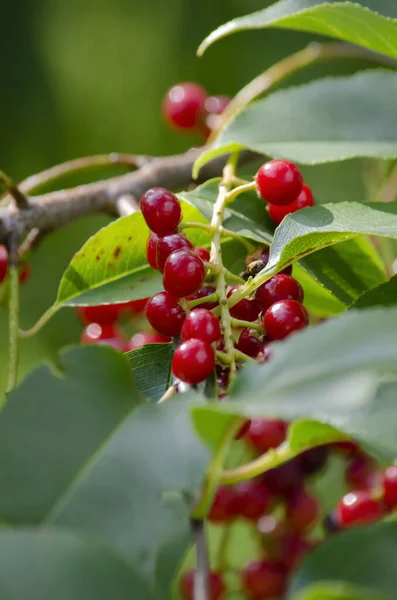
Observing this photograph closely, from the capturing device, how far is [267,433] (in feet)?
2.83

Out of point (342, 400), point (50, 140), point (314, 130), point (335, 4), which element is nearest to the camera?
point (342, 400)

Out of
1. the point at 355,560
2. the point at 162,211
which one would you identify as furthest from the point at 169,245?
the point at 355,560

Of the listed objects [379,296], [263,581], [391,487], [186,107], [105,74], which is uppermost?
[379,296]

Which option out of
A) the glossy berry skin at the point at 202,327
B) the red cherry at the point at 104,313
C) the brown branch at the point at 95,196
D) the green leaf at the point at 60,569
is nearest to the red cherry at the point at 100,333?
the red cherry at the point at 104,313

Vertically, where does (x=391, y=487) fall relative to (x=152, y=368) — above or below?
below

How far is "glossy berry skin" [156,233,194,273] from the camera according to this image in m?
0.60

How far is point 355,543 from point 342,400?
0.32ft

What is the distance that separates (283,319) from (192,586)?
551 millimetres

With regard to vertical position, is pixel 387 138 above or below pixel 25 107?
above

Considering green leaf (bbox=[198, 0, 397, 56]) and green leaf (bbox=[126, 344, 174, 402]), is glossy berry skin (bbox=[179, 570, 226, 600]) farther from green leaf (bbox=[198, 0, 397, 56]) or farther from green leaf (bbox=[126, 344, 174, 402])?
green leaf (bbox=[198, 0, 397, 56])

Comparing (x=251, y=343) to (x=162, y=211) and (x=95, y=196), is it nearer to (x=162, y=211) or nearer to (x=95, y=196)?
(x=162, y=211)

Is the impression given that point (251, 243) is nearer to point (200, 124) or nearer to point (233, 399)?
point (233, 399)

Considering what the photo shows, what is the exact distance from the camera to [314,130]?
762mm

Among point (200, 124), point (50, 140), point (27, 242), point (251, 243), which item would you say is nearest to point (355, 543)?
point (251, 243)
